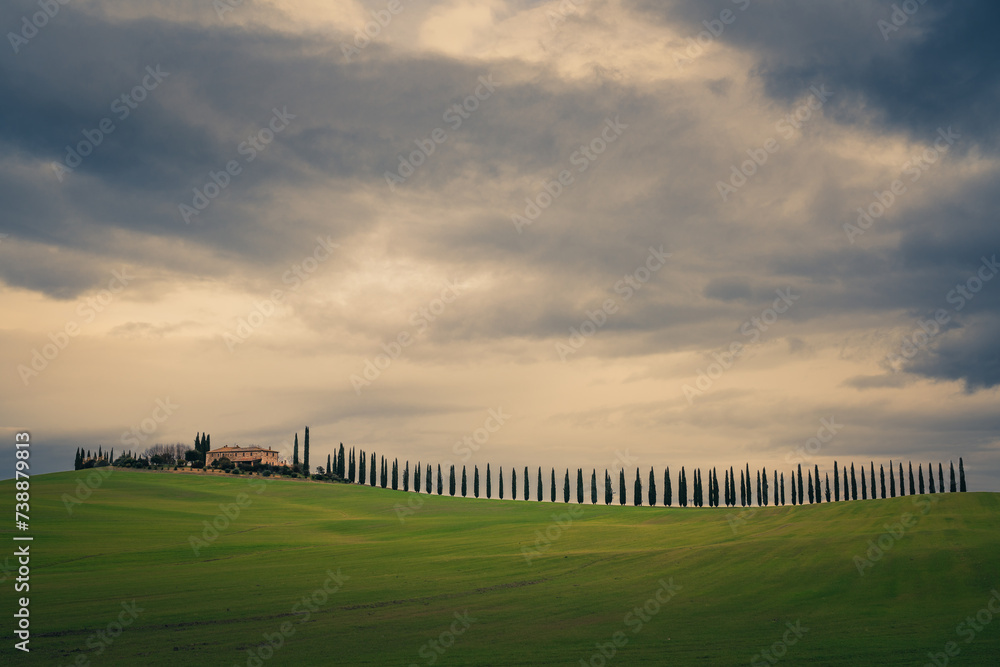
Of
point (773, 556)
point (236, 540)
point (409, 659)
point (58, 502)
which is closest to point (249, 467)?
point (58, 502)

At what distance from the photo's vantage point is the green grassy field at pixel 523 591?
27.6 m

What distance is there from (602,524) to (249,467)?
102 metres

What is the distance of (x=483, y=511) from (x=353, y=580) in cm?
6430

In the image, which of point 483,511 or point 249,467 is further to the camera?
point 249,467

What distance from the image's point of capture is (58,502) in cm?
9281

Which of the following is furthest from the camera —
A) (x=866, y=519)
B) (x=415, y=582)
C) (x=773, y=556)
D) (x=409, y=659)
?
(x=866, y=519)

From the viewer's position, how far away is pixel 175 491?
114 meters

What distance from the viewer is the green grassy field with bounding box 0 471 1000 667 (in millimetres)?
27578

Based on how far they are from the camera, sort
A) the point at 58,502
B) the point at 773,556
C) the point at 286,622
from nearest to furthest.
Answer: the point at 286,622
the point at 773,556
the point at 58,502

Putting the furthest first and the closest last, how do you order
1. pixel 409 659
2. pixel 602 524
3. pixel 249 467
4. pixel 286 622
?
1. pixel 249 467
2. pixel 602 524
3. pixel 286 622
4. pixel 409 659

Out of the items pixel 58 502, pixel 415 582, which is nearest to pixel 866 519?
pixel 415 582

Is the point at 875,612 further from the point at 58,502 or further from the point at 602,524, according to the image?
the point at 58,502

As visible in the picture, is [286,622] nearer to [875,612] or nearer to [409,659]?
[409,659]

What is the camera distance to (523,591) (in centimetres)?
4153
